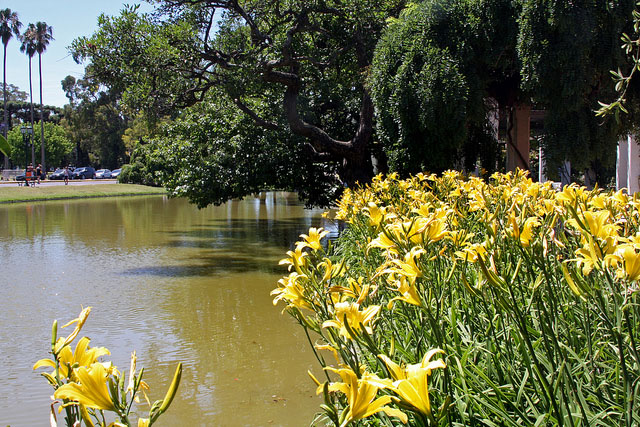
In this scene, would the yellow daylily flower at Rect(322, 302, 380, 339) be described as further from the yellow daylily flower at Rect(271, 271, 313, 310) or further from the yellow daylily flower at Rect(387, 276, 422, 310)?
the yellow daylily flower at Rect(271, 271, 313, 310)

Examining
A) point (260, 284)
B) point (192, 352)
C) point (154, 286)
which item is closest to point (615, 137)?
point (260, 284)

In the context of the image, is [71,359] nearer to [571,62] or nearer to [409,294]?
[409,294]

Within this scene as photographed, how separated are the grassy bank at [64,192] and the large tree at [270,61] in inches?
768

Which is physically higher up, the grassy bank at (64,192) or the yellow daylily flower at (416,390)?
the grassy bank at (64,192)

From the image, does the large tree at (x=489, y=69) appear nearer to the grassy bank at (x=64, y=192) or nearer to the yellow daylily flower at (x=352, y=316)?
the yellow daylily flower at (x=352, y=316)

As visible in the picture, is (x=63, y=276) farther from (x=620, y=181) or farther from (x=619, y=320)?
(x=620, y=181)

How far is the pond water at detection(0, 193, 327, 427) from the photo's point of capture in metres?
4.66

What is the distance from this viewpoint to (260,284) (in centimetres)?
934

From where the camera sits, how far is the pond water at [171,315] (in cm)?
466

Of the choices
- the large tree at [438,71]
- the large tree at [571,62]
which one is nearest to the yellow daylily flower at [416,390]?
the large tree at [571,62]

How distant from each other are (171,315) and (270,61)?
19.2 ft

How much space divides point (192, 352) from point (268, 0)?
7.67 metres

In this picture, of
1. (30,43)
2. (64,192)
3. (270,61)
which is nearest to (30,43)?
(30,43)

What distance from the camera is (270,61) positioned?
37.7ft
